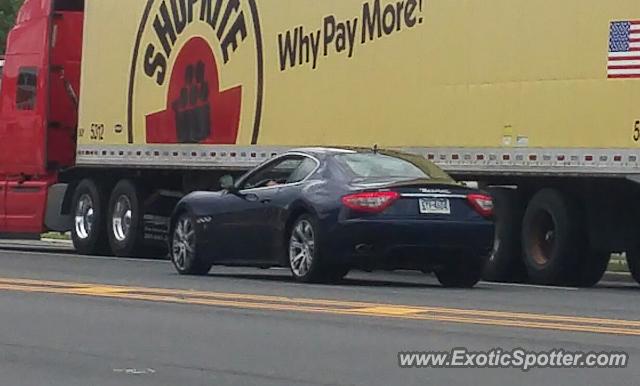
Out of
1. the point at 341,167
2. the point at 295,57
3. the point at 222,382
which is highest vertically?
the point at 295,57

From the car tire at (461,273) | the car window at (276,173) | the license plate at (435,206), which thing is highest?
the car window at (276,173)

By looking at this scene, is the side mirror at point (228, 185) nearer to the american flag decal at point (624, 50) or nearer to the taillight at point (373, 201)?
the taillight at point (373, 201)

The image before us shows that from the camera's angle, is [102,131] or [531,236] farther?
[102,131]

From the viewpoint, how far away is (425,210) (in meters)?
17.4

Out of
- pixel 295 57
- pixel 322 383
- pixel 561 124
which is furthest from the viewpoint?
pixel 295 57

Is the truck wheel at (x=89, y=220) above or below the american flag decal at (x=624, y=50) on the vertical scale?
below

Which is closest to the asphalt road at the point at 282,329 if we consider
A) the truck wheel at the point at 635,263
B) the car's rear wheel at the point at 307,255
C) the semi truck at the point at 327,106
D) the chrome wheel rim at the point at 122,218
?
the car's rear wheel at the point at 307,255

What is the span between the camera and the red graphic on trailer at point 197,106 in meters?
24.2

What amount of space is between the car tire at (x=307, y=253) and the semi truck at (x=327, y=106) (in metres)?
3.17

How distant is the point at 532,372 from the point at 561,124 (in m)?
8.80

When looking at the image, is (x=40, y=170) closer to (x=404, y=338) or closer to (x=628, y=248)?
(x=628, y=248)

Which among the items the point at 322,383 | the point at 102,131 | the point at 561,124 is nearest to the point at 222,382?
the point at 322,383

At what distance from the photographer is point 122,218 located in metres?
26.0

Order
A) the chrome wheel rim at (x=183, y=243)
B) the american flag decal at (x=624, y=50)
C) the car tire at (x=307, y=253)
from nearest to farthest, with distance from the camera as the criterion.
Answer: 1. the car tire at (x=307, y=253)
2. the american flag decal at (x=624, y=50)
3. the chrome wheel rim at (x=183, y=243)
